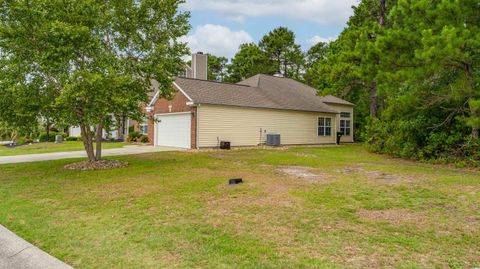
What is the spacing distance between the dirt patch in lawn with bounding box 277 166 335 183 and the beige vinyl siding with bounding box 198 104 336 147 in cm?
740

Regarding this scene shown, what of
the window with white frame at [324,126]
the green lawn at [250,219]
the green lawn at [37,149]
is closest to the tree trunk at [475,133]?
the green lawn at [250,219]

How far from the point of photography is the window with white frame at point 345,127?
2534cm

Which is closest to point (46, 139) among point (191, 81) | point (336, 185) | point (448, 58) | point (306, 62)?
point (191, 81)

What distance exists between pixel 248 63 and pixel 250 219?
3768 centimetres

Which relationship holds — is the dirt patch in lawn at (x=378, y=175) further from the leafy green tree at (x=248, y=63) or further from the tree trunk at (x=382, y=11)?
the leafy green tree at (x=248, y=63)

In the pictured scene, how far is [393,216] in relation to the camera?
5.09 meters

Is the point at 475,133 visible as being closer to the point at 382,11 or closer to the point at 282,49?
the point at 382,11

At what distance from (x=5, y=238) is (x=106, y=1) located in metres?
8.77

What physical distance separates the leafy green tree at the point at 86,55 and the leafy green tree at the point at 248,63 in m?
29.9

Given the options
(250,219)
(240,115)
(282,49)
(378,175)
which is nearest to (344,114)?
(240,115)

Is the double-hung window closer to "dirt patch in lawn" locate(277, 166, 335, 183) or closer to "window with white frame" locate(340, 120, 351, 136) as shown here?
"window with white frame" locate(340, 120, 351, 136)

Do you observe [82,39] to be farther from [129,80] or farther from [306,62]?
[306,62]

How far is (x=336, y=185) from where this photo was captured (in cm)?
747

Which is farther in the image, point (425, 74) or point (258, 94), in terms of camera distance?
point (258, 94)
